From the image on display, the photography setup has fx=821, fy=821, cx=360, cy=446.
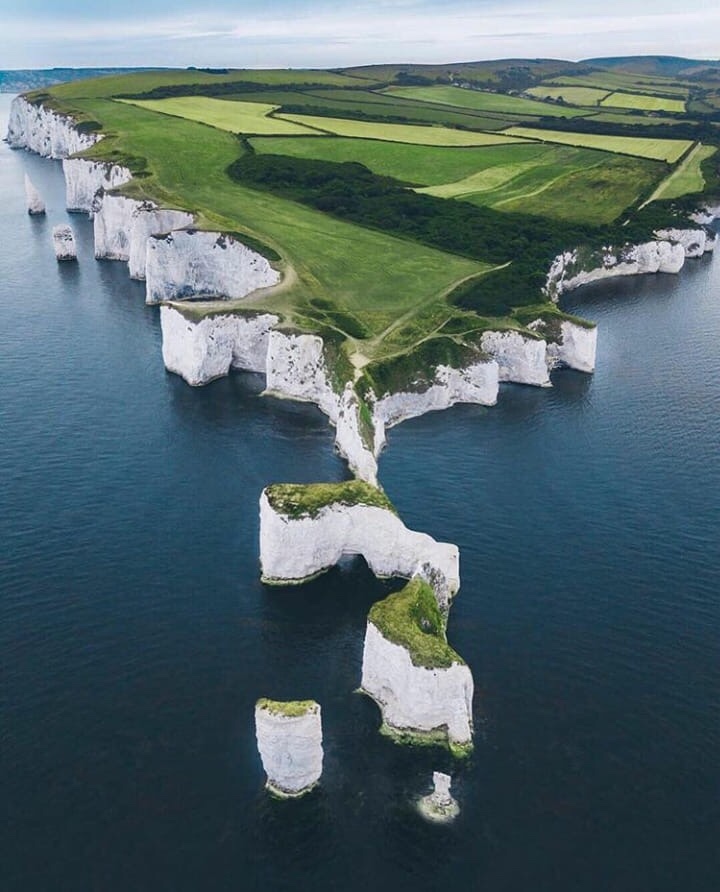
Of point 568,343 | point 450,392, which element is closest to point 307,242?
point 450,392

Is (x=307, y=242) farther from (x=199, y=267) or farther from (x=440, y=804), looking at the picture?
(x=440, y=804)

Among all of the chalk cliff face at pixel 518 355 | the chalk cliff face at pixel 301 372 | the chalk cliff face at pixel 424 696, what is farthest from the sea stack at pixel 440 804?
the chalk cliff face at pixel 518 355

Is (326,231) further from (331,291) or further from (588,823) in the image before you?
(588,823)

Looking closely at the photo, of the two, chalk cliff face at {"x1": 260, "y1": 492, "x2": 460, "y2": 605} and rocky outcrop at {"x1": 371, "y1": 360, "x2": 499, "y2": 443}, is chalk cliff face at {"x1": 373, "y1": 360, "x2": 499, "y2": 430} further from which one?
chalk cliff face at {"x1": 260, "y1": 492, "x2": 460, "y2": 605}

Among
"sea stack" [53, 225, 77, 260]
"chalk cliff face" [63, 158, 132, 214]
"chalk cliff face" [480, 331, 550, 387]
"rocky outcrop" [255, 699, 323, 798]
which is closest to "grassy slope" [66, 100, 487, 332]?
"chalk cliff face" [63, 158, 132, 214]

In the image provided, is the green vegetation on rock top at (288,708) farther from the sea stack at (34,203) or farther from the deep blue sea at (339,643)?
the sea stack at (34,203)
